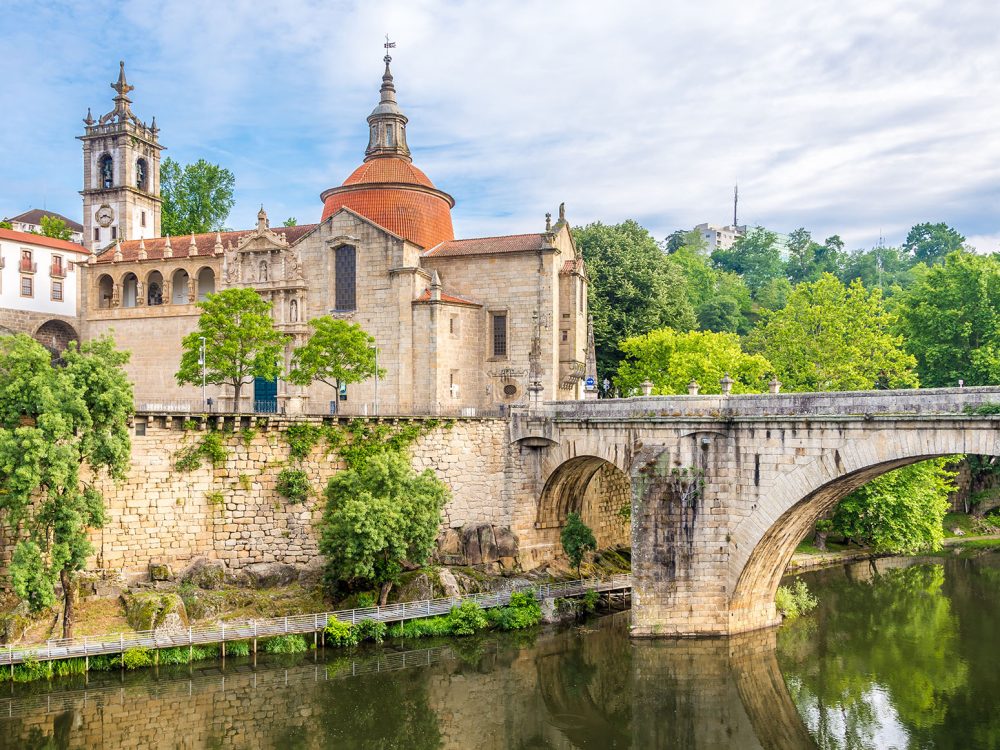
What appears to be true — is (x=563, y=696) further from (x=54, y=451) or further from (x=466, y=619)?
(x=54, y=451)

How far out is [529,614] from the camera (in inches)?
1347

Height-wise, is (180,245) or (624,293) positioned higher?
(180,245)

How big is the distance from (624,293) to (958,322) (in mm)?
20152

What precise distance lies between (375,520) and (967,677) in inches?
812

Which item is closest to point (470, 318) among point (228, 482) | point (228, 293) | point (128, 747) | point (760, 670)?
point (228, 293)

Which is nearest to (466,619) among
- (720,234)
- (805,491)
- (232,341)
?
(805,491)

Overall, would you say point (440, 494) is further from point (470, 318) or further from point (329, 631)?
point (470, 318)

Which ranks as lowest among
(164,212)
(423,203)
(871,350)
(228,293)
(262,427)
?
(262,427)

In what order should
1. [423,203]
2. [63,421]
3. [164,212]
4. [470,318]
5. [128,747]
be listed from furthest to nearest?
[164,212], [423,203], [470,318], [63,421], [128,747]

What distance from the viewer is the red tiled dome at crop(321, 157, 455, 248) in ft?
161

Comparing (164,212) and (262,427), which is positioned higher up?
(164,212)

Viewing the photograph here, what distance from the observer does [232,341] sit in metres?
41.1

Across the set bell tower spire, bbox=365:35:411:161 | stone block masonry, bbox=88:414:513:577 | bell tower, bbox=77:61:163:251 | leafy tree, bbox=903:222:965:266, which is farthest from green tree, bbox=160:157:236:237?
leafy tree, bbox=903:222:965:266

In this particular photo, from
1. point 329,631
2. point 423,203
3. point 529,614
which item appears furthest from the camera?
point 423,203
